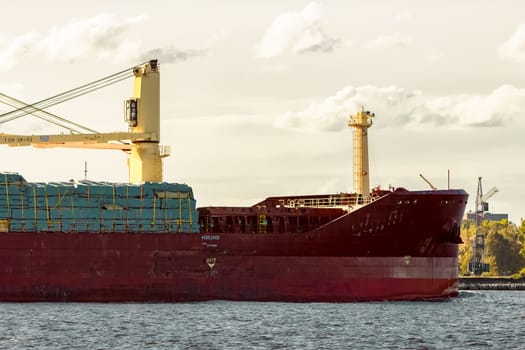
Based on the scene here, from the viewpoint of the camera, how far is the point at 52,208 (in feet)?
198

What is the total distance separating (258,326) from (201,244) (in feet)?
40.3

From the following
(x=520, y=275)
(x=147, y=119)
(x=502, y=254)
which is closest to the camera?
(x=147, y=119)

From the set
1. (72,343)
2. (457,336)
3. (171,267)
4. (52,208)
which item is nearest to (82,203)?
(52,208)

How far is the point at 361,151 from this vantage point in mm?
71625

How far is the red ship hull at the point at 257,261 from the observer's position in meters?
59.6

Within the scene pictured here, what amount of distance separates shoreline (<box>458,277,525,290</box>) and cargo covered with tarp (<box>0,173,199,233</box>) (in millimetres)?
48719

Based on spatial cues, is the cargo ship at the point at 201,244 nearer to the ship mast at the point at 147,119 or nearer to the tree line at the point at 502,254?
the ship mast at the point at 147,119

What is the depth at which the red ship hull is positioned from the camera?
2347 inches

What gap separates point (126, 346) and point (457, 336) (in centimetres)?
1363

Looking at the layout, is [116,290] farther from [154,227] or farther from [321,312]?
[321,312]

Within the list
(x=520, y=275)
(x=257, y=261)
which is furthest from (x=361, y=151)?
(x=520, y=275)

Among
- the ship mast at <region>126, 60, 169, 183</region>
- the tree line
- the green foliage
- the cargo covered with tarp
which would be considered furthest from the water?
the tree line

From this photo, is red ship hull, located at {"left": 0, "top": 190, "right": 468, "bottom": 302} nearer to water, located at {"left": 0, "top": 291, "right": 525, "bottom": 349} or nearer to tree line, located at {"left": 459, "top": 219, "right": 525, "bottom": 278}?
water, located at {"left": 0, "top": 291, "right": 525, "bottom": 349}

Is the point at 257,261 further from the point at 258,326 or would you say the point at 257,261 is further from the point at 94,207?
the point at 258,326
